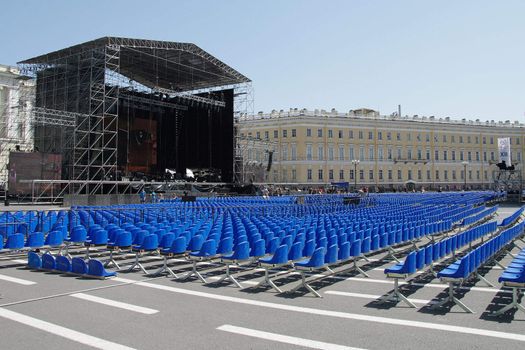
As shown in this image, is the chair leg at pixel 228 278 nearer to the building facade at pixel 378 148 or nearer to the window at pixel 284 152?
the building facade at pixel 378 148

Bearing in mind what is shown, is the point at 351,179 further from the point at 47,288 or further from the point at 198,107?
the point at 47,288

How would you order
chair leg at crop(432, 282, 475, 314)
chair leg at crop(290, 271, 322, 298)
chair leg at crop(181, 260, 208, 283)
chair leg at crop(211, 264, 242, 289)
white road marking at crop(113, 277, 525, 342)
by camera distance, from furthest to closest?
chair leg at crop(181, 260, 208, 283) → chair leg at crop(211, 264, 242, 289) → chair leg at crop(290, 271, 322, 298) → chair leg at crop(432, 282, 475, 314) → white road marking at crop(113, 277, 525, 342)

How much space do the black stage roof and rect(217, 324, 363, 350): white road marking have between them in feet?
113

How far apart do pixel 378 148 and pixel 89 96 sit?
1904 inches

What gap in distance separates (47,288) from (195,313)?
345 cm

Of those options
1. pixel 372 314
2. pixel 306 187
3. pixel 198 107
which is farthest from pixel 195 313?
pixel 306 187

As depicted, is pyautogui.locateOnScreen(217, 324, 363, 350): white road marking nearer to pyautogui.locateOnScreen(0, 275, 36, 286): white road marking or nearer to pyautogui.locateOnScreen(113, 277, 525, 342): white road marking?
pyautogui.locateOnScreen(113, 277, 525, 342): white road marking

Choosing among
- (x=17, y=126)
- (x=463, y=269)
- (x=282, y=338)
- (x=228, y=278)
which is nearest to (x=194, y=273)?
(x=228, y=278)

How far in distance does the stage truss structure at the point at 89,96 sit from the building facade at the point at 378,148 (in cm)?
2014

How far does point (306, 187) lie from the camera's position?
217ft

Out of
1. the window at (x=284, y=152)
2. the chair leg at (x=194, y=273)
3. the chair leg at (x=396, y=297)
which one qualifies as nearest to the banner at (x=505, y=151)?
the window at (x=284, y=152)

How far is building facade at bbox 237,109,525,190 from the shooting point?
67.4m

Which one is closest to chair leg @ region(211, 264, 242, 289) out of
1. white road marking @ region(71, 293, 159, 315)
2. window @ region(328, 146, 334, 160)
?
white road marking @ region(71, 293, 159, 315)

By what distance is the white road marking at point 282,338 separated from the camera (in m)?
5.35
